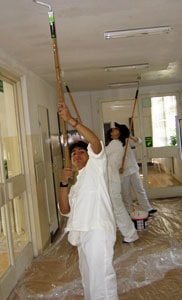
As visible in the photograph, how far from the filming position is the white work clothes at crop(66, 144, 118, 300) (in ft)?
6.59

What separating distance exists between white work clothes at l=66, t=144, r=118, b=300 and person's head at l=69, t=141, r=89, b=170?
3.2 inches

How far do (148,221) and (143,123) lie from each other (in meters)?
2.16

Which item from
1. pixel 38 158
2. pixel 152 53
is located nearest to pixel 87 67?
pixel 152 53

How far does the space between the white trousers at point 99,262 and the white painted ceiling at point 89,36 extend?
1439mm

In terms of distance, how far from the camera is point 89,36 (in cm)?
282

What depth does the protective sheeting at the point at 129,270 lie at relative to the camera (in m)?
2.75

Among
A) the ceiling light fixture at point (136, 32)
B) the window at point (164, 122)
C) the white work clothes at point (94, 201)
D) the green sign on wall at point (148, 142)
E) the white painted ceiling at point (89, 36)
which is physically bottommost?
the white work clothes at point (94, 201)

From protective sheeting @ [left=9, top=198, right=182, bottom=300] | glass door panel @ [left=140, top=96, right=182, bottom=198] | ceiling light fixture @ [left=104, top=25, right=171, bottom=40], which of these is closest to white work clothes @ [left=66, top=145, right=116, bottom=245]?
protective sheeting @ [left=9, top=198, right=182, bottom=300]

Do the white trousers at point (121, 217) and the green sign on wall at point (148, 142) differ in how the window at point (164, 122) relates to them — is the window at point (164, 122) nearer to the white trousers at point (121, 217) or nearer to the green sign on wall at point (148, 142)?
the green sign on wall at point (148, 142)

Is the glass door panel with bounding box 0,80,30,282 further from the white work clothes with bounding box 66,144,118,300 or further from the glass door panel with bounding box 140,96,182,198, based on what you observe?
the glass door panel with bounding box 140,96,182,198

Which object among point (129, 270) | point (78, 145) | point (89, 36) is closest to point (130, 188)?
point (129, 270)

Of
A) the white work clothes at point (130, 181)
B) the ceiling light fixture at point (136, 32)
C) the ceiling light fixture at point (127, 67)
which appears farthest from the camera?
the white work clothes at point (130, 181)

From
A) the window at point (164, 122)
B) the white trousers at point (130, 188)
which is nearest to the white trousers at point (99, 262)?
the white trousers at point (130, 188)

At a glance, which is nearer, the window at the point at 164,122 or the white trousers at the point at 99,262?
the white trousers at the point at 99,262
